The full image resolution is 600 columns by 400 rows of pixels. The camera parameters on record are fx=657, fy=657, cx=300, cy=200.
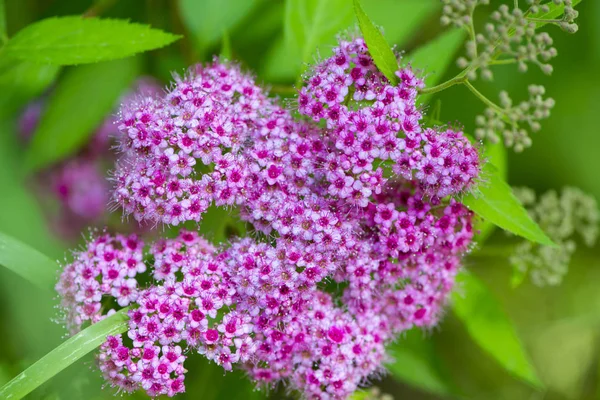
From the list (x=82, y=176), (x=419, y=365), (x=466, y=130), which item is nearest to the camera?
(x=419, y=365)

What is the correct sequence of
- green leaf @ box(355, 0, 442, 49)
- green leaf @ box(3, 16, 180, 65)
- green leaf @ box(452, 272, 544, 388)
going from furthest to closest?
1. green leaf @ box(355, 0, 442, 49)
2. green leaf @ box(452, 272, 544, 388)
3. green leaf @ box(3, 16, 180, 65)

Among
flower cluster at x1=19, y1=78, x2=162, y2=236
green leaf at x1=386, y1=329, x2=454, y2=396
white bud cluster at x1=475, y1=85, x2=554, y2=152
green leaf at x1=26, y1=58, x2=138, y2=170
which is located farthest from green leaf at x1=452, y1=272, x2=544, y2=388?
green leaf at x1=26, y1=58, x2=138, y2=170

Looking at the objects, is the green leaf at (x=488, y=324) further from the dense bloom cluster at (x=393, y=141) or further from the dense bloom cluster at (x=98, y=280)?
the dense bloom cluster at (x=98, y=280)

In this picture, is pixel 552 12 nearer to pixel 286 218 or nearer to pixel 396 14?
pixel 286 218

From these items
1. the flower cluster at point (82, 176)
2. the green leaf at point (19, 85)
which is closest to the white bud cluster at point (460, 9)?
the flower cluster at point (82, 176)

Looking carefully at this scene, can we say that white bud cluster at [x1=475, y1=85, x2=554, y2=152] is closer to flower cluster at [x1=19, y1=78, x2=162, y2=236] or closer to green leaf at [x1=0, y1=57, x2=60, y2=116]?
flower cluster at [x1=19, y1=78, x2=162, y2=236]

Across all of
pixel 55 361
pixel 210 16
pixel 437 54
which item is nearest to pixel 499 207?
pixel 437 54
